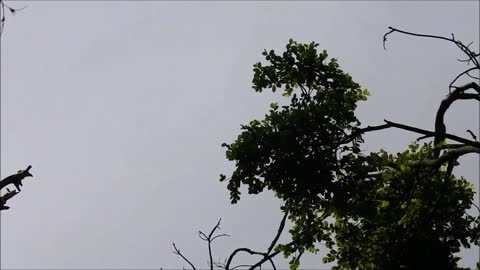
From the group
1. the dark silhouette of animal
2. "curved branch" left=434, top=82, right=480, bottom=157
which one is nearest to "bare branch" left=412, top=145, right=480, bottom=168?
"curved branch" left=434, top=82, right=480, bottom=157

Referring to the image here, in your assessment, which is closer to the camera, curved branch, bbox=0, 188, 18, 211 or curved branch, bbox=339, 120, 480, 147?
curved branch, bbox=339, 120, 480, 147

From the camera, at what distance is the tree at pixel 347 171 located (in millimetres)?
8367

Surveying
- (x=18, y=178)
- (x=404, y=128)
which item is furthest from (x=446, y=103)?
(x=18, y=178)

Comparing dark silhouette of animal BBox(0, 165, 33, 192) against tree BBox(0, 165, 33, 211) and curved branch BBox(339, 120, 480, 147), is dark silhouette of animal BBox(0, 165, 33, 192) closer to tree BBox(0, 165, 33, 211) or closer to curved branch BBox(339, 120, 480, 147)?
tree BBox(0, 165, 33, 211)

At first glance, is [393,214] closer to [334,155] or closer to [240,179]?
[334,155]

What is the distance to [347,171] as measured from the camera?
8695 mm

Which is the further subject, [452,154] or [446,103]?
[446,103]

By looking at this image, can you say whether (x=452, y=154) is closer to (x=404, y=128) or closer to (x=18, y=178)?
(x=404, y=128)

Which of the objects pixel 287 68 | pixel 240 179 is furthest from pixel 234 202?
pixel 287 68

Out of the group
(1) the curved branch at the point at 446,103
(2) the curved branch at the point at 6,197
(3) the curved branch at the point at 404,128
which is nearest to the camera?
(3) the curved branch at the point at 404,128

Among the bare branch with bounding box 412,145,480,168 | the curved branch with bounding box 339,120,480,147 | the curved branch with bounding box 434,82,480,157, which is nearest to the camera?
the bare branch with bounding box 412,145,480,168

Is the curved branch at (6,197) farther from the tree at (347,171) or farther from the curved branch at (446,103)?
the curved branch at (446,103)

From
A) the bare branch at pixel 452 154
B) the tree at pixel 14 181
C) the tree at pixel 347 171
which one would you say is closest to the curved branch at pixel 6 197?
the tree at pixel 14 181

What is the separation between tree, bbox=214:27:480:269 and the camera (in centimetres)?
837
